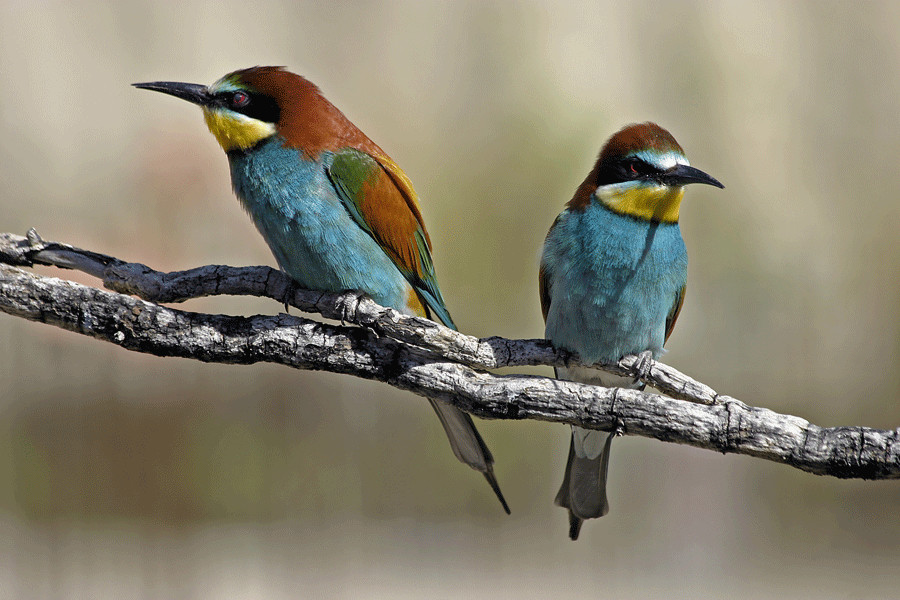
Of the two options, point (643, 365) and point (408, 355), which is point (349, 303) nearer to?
point (408, 355)

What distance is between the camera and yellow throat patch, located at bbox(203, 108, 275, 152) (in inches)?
65.9

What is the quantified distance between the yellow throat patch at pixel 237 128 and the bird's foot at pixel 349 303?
0.39 m

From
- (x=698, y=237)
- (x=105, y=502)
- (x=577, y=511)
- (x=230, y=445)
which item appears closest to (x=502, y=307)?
(x=698, y=237)

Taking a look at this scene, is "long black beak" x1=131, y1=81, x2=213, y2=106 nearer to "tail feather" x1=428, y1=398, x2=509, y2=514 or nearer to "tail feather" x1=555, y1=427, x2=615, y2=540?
"tail feather" x1=428, y1=398, x2=509, y2=514

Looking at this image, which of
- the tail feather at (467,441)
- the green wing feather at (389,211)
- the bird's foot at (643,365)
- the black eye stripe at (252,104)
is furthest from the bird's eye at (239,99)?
the bird's foot at (643,365)

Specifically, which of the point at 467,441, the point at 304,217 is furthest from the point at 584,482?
the point at 304,217

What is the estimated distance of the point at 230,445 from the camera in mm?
4152

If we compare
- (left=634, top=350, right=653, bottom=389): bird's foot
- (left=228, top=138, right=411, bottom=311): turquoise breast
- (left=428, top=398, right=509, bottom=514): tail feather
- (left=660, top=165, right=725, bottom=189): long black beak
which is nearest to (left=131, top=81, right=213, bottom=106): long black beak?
(left=228, top=138, right=411, bottom=311): turquoise breast

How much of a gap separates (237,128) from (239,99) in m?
0.06

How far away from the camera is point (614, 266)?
5.90 feet

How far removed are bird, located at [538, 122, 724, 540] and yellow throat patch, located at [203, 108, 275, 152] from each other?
74 cm

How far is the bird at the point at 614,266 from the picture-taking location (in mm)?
1721

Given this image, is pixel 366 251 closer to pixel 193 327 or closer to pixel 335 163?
pixel 335 163

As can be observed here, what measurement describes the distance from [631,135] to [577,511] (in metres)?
0.90
